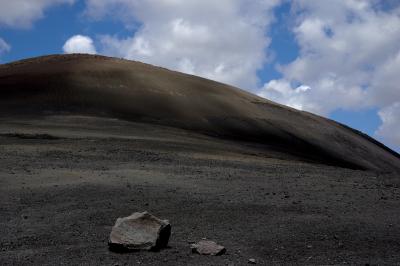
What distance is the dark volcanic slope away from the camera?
33009 millimetres

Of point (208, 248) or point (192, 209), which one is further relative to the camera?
point (192, 209)

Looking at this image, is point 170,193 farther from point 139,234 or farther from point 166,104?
point 166,104

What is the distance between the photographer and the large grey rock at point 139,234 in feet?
24.9

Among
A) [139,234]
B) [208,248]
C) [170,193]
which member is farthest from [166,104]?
[208,248]

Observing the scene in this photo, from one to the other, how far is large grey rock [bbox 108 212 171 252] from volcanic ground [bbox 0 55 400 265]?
166 mm

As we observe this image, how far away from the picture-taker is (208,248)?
24.9 feet

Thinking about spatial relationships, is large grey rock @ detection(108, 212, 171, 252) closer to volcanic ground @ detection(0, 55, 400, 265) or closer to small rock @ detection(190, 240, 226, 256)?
volcanic ground @ detection(0, 55, 400, 265)

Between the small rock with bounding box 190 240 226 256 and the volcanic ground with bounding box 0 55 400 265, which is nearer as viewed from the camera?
the small rock with bounding box 190 240 226 256

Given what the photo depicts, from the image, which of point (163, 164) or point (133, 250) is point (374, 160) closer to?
point (163, 164)

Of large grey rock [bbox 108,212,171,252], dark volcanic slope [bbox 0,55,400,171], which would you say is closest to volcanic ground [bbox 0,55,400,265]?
large grey rock [bbox 108,212,171,252]

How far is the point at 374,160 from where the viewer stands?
1638 inches

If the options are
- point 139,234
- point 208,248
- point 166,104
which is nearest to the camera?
point 208,248

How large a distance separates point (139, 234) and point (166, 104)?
93.6ft

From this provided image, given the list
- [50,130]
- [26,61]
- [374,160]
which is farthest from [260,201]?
[26,61]
